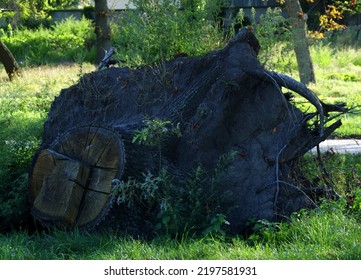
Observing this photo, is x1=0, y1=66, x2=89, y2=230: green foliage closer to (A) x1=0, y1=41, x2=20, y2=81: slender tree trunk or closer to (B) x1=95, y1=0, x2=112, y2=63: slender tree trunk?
(A) x1=0, y1=41, x2=20, y2=81: slender tree trunk

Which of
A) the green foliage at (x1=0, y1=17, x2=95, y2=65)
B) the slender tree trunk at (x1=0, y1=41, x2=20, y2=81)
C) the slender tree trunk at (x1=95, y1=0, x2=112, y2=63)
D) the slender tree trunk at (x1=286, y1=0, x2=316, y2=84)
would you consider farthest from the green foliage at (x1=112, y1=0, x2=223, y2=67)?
the green foliage at (x1=0, y1=17, x2=95, y2=65)

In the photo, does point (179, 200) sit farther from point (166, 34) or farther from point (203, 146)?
point (166, 34)

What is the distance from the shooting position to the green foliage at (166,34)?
27.0ft

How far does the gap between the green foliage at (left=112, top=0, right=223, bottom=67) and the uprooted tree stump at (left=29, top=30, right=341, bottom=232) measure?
52 cm

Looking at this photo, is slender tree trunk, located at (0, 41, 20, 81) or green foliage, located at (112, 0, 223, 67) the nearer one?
green foliage, located at (112, 0, 223, 67)

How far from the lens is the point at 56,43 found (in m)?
33.6

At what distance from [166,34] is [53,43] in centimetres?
2610

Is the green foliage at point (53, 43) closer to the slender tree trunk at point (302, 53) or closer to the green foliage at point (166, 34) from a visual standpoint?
the slender tree trunk at point (302, 53)

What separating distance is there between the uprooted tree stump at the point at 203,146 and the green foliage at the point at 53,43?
859 inches

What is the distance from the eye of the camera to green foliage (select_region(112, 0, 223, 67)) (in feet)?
27.0

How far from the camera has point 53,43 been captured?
33594mm

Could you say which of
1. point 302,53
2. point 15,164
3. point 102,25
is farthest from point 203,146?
point 102,25
